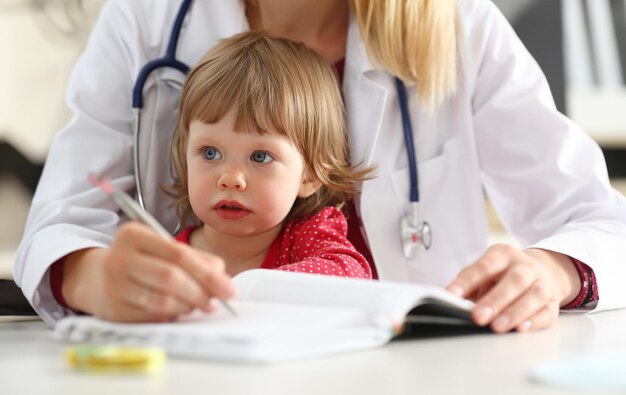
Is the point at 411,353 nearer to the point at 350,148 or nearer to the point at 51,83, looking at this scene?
the point at 350,148

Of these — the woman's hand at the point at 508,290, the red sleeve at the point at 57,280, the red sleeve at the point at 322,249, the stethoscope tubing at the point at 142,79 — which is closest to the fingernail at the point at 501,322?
the woman's hand at the point at 508,290

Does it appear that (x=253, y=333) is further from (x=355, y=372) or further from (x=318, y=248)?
(x=318, y=248)

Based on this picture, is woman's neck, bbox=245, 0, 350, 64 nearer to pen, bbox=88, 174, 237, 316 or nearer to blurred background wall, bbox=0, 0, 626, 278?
pen, bbox=88, 174, 237, 316

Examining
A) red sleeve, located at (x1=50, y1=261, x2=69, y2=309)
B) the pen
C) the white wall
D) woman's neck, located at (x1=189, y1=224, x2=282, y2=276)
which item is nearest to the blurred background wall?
the white wall

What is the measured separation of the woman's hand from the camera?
95 cm

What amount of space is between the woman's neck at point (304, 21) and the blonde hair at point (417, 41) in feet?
0.35

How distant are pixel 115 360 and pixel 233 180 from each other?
49 cm

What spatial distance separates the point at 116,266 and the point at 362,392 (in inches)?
11.2

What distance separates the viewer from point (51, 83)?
113 inches

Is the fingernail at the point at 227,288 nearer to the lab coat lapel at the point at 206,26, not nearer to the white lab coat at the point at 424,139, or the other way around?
the white lab coat at the point at 424,139

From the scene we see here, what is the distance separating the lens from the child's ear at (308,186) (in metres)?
1.29

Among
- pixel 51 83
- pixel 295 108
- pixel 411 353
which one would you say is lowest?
pixel 51 83

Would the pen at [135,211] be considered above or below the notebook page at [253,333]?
above

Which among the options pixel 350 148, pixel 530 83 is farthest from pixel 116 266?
pixel 530 83
